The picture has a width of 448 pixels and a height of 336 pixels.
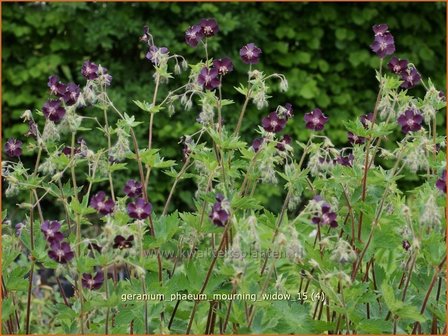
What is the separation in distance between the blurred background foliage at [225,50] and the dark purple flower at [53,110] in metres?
3.55

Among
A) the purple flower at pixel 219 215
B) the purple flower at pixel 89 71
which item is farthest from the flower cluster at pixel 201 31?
the purple flower at pixel 219 215

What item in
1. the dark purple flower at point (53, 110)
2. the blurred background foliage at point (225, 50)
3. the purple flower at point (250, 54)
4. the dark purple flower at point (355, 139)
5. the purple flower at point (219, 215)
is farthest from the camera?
the blurred background foliage at point (225, 50)

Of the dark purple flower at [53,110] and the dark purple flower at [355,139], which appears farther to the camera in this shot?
the dark purple flower at [355,139]

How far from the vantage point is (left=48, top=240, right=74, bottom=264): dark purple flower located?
2.41 m

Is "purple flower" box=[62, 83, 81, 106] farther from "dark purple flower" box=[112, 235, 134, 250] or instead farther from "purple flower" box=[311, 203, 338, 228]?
"purple flower" box=[311, 203, 338, 228]

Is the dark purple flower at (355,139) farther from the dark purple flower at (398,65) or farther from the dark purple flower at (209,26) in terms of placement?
the dark purple flower at (209,26)

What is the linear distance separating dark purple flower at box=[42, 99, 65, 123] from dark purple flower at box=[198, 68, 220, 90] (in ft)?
1.57

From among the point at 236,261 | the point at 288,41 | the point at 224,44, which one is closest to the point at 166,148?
the point at 224,44

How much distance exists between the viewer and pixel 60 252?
7.93ft

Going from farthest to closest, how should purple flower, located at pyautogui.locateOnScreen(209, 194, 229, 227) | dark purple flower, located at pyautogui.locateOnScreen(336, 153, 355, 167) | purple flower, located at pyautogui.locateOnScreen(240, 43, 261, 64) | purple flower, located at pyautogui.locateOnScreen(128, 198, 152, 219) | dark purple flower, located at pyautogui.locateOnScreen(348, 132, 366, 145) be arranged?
dark purple flower, located at pyautogui.locateOnScreen(348, 132, 366, 145) < dark purple flower, located at pyautogui.locateOnScreen(336, 153, 355, 167) < purple flower, located at pyautogui.locateOnScreen(240, 43, 261, 64) < purple flower, located at pyautogui.locateOnScreen(128, 198, 152, 219) < purple flower, located at pyautogui.locateOnScreen(209, 194, 229, 227)

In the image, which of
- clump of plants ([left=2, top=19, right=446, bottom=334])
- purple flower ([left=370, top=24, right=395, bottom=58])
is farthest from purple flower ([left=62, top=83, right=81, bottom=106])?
purple flower ([left=370, top=24, right=395, bottom=58])

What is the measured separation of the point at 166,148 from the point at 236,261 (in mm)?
4294

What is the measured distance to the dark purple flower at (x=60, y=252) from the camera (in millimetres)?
2410

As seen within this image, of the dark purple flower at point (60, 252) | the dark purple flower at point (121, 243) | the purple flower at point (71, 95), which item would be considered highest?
the purple flower at point (71, 95)
